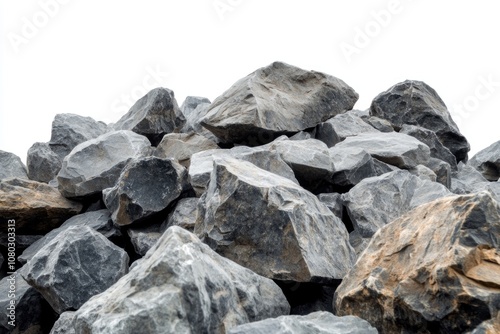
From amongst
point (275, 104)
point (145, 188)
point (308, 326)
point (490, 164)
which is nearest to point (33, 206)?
point (145, 188)

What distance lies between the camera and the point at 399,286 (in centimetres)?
329

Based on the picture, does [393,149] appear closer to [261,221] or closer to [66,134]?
[261,221]

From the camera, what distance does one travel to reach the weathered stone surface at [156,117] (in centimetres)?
771

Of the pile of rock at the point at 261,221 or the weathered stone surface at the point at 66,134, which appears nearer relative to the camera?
the pile of rock at the point at 261,221

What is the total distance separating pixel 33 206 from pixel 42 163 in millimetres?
1832

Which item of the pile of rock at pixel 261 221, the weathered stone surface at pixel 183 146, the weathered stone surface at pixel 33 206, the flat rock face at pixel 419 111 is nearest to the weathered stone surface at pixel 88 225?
the pile of rock at pixel 261 221

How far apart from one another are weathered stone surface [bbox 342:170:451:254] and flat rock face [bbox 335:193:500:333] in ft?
5.06

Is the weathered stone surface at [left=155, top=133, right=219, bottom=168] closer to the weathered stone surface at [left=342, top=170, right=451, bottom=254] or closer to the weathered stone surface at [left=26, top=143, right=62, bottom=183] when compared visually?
the weathered stone surface at [left=26, top=143, right=62, bottom=183]

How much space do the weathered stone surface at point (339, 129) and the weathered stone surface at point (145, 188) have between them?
7.87ft

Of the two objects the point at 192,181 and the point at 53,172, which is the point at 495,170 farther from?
the point at 53,172

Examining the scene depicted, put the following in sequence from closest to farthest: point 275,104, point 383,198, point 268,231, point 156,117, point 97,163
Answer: point 268,231 < point 383,198 < point 97,163 < point 275,104 < point 156,117

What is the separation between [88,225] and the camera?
5.81 m

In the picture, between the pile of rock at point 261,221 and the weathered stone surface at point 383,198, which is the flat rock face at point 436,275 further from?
the weathered stone surface at point 383,198

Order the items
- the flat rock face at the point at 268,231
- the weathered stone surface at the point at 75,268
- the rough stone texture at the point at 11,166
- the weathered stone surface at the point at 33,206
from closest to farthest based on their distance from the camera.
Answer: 1. the flat rock face at the point at 268,231
2. the weathered stone surface at the point at 75,268
3. the weathered stone surface at the point at 33,206
4. the rough stone texture at the point at 11,166
